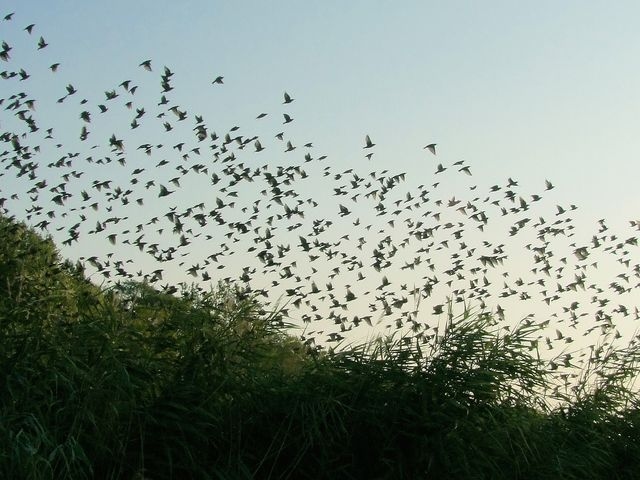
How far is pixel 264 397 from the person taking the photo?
34.0 feet

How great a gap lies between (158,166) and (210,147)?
111 cm

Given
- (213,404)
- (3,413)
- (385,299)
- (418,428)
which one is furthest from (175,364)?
(385,299)

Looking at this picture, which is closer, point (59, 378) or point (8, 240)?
point (59, 378)

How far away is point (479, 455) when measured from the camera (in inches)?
400

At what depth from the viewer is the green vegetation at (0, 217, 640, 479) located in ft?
31.4

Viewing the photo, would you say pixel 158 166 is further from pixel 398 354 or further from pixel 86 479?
pixel 86 479

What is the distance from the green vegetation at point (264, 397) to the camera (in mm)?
9586

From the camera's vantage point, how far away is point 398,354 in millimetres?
10602

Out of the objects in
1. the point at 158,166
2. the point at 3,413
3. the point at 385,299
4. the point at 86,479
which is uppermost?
the point at 158,166

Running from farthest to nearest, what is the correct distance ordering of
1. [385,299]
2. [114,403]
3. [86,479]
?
[385,299]
[114,403]
[86,479]

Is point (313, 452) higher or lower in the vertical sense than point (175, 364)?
lower

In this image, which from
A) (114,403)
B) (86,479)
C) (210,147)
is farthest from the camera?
(210,147)

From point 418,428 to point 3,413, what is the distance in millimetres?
4137

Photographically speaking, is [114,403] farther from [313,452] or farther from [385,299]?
[385,299]
